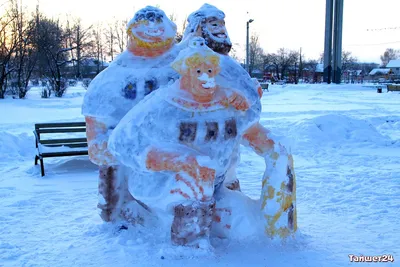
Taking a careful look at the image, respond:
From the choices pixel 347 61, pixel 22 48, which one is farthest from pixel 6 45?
pixel 347 61

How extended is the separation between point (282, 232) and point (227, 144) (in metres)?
0.80

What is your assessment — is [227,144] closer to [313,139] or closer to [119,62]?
[119,62]

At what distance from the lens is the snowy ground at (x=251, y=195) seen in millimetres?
3121

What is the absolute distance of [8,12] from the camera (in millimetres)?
22375

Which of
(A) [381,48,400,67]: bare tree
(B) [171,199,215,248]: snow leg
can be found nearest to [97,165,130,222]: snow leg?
(B) [171,199,215,248]: snow leg

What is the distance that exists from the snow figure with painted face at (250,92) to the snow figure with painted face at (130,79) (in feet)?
0.86

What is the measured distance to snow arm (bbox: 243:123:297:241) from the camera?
3.19m

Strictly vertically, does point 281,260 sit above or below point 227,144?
below

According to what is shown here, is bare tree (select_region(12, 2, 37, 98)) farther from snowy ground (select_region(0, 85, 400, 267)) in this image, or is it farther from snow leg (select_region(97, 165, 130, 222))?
snow leg (select_region(97, 165, 130, 222))

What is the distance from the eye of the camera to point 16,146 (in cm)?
806

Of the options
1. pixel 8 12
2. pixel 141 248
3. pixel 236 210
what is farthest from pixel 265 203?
pixel 8 12

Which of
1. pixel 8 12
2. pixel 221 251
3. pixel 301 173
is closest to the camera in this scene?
pixel 221 251

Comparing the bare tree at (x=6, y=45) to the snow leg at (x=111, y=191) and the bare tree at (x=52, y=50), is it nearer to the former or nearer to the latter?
the bare tree at (x=52, y=50)

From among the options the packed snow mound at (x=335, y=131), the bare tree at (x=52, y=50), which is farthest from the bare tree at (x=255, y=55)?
the packed snow mound at (x=335, y=131)
